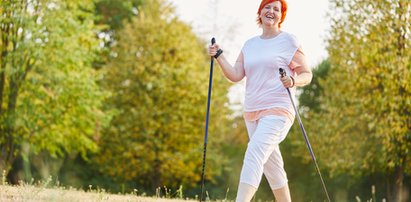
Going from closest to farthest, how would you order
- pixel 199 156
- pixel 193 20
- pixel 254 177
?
pixel 254 177, pixel 199 156, pixel 193 20

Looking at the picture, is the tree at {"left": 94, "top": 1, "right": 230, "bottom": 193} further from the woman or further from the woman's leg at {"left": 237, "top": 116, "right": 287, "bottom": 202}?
the woman's leg at {"left": 237, "top": 116, "right": 287, "bottom": 202}

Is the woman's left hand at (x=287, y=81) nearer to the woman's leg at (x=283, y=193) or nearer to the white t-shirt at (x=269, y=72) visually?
the white t-shirt at (x=269, y=72)

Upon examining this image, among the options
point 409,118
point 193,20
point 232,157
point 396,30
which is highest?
point 193,20

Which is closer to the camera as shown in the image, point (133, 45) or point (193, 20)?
point (133, 45)

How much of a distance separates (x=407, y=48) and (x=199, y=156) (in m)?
11.0

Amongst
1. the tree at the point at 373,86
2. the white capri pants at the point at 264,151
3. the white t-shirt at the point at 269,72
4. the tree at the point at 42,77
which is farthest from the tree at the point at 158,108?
the white t-shirt at the point at 269,72

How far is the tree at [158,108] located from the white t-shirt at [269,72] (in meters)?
19.8

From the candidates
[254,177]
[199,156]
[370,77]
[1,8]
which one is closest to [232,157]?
[199,156]

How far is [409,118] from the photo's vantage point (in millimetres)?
18359

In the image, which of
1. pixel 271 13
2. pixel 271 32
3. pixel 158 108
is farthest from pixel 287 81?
pixel 158 108

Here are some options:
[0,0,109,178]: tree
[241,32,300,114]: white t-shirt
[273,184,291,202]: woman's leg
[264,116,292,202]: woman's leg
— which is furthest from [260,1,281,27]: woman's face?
[0,0,109,178]: tree

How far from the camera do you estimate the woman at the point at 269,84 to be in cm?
593

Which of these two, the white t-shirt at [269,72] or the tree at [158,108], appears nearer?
the white t-shirt at [269,72]

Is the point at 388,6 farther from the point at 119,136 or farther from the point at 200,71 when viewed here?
the point at 119,136
